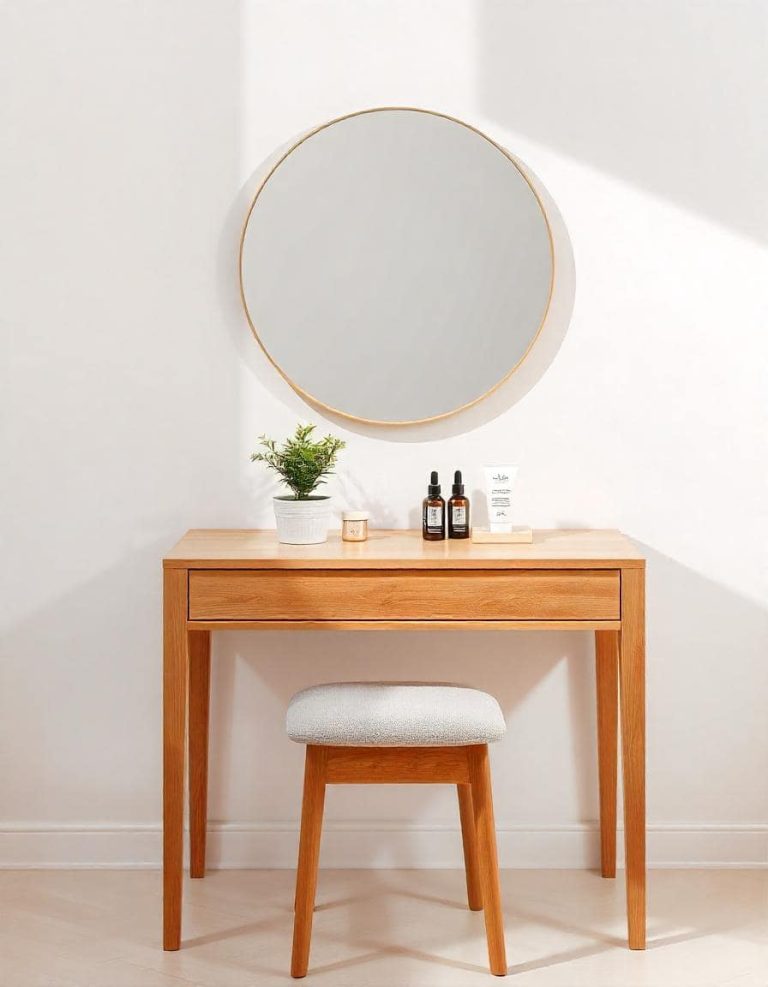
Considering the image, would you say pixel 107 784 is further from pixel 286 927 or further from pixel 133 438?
pixel 133 438

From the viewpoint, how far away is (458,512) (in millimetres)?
2262

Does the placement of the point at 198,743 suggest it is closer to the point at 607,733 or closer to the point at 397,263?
the point at 607,733

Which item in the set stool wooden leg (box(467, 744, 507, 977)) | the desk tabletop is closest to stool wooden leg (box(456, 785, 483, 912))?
stool wooden leg (box(467, 744, 507, 977))

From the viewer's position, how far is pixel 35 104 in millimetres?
2365

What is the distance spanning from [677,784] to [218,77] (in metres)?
1.94

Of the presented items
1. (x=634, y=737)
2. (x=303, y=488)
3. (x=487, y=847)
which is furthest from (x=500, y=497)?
(x=487, y=847)

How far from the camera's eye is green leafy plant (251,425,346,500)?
2207 millimetres

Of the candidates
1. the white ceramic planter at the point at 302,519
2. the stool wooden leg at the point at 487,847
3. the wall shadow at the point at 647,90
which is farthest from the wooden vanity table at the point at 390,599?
A: the wall shadow at the point at 647,90

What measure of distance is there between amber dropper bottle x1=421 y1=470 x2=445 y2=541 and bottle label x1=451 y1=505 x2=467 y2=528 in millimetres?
28

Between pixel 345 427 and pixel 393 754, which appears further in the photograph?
pixel 345 427

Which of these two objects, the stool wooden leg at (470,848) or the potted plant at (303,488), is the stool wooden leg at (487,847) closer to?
the stool wooden leg at (470,848)

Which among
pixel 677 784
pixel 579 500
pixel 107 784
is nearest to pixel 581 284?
pixel 579 500

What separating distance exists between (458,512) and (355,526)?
0.22 m

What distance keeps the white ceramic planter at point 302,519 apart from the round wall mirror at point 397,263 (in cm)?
33
